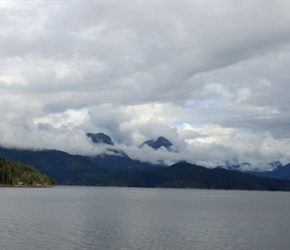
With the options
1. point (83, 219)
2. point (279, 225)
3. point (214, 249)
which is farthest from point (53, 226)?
point (279, 225)

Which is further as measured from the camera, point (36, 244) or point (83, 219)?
point (83, 219)

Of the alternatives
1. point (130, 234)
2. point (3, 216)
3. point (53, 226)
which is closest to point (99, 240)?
point (130, 234)

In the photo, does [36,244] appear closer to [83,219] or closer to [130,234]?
[130,234]

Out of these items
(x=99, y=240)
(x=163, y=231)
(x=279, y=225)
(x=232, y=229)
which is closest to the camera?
(x=99, y=240)

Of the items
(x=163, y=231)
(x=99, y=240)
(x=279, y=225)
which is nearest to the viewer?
(x=99, y=240)

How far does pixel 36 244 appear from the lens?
279 feet

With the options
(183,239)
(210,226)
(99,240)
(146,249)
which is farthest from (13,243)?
(210,226)

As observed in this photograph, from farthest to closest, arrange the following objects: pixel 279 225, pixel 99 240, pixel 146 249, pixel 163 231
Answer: pixel 279 225, pixel 163 231, pixel 99 240, pixel 146 249

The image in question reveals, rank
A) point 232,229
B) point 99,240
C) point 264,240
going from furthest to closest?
point 232,229, point 264,240, point 99,240

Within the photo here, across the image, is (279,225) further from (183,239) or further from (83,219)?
(83,219)

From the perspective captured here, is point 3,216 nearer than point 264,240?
No

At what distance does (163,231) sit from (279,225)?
4100 centimetres

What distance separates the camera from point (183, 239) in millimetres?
94812

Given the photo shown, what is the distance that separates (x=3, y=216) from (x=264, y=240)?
76920 mm
